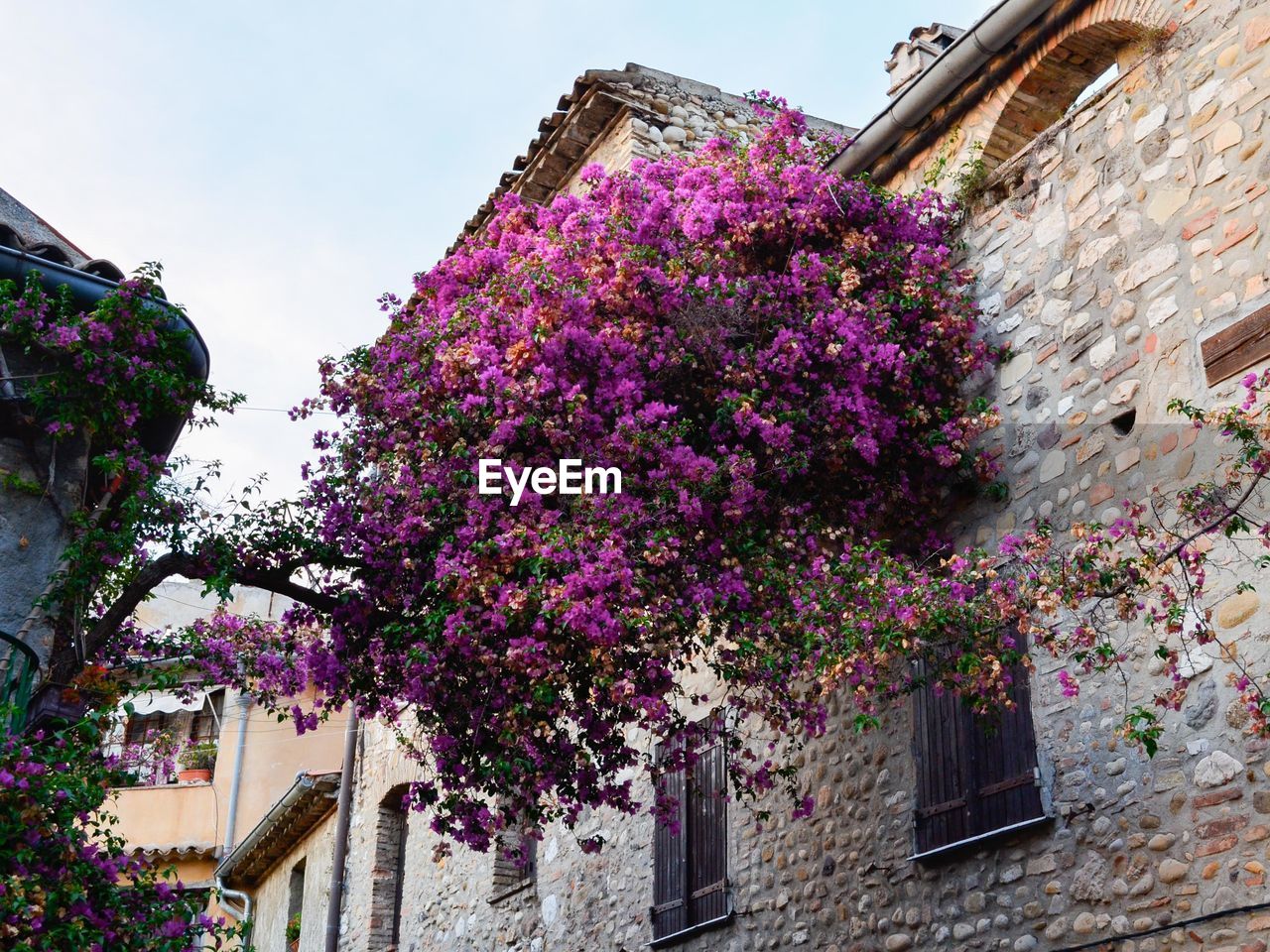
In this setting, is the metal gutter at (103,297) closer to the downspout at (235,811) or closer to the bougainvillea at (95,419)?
the bougainvillea at (95,419)

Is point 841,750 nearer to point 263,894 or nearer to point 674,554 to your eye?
point 674,554

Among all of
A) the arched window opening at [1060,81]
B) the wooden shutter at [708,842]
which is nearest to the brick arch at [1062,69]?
the arched window opening at [1060,81]

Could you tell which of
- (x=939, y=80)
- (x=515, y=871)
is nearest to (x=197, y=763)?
(x=515, y=871)

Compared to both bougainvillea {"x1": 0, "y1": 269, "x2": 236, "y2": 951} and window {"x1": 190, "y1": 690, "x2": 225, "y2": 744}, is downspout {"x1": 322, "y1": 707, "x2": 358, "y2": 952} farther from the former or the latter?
bougainvillea {"x1": 0, "y1": 269, "x2": 236, "y2": 951}

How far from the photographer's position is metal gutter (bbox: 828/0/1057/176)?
7.71 m

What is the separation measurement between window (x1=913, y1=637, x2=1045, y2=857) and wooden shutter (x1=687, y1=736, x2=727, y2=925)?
68.6 inches

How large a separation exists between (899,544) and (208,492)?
12.4 ft

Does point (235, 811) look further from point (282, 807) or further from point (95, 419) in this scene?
point (95, 419)

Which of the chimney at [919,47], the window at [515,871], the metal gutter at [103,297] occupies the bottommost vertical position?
the window at [515,871]

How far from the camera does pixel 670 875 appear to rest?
9195 millimetres

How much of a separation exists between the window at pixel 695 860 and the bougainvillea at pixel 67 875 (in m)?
4.07

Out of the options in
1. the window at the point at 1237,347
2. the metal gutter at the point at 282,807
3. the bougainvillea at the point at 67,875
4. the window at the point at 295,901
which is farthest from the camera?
the window at the point at 295,901

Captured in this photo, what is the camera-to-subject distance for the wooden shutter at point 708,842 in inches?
341

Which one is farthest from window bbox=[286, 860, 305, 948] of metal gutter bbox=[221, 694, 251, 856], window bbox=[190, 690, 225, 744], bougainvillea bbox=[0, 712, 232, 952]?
bougainvillea bbox=[0, 712, 232, 952]
